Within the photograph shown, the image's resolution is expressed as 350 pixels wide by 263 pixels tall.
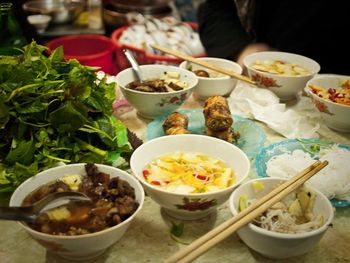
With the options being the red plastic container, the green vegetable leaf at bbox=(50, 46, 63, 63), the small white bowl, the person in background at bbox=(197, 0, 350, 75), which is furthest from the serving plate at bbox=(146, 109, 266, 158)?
the small white bowl

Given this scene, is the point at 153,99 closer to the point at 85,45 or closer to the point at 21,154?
the point at 21,154

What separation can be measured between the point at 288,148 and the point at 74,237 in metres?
0.94

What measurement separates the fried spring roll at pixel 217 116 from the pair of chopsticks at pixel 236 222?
45 centimetres

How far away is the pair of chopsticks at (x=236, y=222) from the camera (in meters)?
0.88

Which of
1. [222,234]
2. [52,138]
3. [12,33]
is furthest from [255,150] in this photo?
[12,33]

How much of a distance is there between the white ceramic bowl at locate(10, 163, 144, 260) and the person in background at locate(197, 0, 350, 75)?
1.56 metres

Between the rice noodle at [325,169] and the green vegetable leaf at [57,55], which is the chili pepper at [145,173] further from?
the green vegetable leaf at [57,55]

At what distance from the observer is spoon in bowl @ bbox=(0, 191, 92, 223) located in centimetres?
92

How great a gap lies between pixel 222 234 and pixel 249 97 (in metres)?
1.12

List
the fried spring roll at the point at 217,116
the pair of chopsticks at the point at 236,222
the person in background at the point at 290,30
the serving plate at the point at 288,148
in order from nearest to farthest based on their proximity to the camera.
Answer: the pair of chopsticks at the point at 236,222 → the serving plate at the point at 288,148 → the fried spring roll at the point at 217,116 → the person in background at the point at 290,30

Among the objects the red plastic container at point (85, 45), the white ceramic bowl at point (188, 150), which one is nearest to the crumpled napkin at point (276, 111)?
the white ceramic bowl at point (188, 150)

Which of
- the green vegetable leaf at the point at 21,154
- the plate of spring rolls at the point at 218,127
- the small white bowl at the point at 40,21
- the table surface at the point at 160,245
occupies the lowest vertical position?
the small white bowl at the point at 40,21

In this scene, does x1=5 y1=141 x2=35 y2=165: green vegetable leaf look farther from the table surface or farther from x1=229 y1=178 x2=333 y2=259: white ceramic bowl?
x1=229 y1=178 x2=333 y2=259: white ceramic bowl

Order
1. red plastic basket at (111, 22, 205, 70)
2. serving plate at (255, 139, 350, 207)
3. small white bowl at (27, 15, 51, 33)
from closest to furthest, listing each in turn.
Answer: serving plate at (255, 139, 350, 207)
red plastic basket at (111, 22, 205, 70)
small white bowl at (27, 15, 51, 33)
